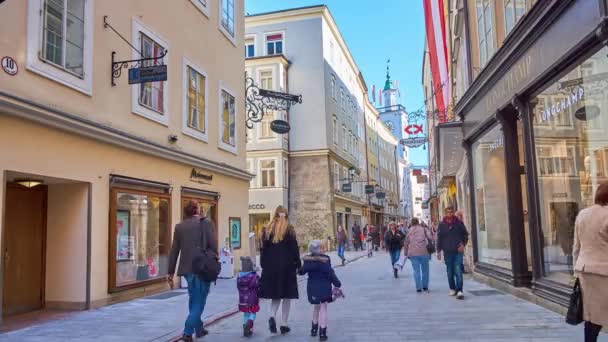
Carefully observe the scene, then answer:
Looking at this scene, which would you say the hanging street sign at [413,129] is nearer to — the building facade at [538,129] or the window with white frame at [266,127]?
the building facade at [538,129]

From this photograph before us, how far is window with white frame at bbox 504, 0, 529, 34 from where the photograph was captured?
378 inches

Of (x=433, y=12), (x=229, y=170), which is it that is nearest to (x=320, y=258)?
(x=229, y=170)

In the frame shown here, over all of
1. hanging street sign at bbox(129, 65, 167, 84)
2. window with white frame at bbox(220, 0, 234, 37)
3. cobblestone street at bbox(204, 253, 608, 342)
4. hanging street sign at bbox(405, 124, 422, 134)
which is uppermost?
window with white frame at bbox(220, 0, 234, 37)

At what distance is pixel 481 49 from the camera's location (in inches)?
508

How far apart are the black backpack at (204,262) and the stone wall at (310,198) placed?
2802 cm

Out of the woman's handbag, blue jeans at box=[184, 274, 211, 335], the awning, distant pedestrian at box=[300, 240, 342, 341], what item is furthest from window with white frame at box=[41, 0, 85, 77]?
the awning

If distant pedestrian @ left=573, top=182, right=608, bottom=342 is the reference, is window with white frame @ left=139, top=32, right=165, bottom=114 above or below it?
above

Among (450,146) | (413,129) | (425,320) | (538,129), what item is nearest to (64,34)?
(425,320)

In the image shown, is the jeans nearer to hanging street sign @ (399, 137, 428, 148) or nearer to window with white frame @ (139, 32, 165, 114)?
window with white frame @ (139, 32, 165, 114)

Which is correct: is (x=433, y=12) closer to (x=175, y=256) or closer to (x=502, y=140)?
(x=502, y=140)

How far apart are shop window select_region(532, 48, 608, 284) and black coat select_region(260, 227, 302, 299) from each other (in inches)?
167

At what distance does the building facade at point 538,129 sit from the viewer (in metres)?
7.60

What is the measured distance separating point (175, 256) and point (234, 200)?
34.6 feet

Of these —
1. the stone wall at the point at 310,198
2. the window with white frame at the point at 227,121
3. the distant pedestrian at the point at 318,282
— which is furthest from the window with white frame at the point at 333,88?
the distant pedestrian at the point at 318,282
